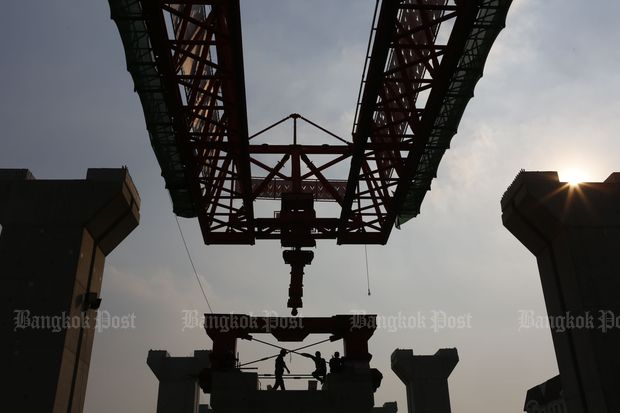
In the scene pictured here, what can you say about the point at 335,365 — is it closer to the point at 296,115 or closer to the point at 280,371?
the point at 280,371

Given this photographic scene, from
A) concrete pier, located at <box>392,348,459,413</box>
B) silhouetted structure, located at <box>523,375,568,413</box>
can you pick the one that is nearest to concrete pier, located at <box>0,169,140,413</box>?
concrete pier, located at <box>392,348,459,413</box>

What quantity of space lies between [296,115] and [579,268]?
12.8 m

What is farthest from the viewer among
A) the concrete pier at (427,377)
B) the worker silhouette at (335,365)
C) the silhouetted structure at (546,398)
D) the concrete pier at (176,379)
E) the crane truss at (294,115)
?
the silhouetted structure at (546,398)

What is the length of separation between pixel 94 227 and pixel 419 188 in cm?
1284

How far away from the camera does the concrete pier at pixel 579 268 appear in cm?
1706

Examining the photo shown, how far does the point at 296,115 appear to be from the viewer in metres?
23.7

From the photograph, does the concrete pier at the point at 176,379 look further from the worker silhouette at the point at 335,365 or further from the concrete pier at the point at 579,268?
the concrete pier at the point at 579,268

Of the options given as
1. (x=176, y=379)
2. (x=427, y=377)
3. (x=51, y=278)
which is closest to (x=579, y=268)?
(x=427, y=377)

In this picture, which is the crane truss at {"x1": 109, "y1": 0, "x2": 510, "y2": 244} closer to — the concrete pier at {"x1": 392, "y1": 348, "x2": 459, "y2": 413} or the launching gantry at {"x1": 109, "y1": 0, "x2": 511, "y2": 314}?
the launching gantry at {"x1": 109, "y1": 0, "x2": 511, "y2": 314}

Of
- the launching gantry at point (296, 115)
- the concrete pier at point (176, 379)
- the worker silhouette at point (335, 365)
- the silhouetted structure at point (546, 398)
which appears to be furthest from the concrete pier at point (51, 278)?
the silhouetted structure at point (546, 398)

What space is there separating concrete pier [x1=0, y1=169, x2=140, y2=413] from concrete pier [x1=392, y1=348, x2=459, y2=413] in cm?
1985

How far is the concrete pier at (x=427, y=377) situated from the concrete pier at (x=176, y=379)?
1194 cm

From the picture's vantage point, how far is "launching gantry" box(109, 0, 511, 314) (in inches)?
573

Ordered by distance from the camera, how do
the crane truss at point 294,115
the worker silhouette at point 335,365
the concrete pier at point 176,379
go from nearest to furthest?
the crane truss at point 294,115, the worker silhouette at point 335,365, the concrete pier at point 176,379
